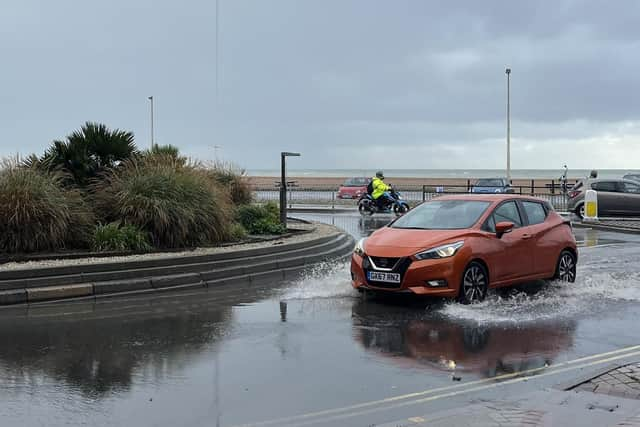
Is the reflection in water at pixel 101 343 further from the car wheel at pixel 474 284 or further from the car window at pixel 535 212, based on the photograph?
the car window at pixel 535 212

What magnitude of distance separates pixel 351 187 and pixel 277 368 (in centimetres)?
3798

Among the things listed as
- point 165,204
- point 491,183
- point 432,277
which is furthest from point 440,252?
point 491,183

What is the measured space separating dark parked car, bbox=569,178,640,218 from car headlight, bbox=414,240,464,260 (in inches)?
731

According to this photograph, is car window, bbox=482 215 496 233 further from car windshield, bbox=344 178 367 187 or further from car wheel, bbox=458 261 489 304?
car windshield, bbox=344 178 367 187

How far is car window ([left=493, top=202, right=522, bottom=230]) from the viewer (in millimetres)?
11125

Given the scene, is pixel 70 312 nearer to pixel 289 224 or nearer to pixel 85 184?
pixel 85 184

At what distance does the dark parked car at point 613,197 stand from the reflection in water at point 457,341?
19072mm

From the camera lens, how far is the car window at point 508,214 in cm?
1112

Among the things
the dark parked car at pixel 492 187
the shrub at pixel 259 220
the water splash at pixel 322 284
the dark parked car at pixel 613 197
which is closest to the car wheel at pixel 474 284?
the water splash at pixel 322 284

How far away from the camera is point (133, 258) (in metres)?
11.9

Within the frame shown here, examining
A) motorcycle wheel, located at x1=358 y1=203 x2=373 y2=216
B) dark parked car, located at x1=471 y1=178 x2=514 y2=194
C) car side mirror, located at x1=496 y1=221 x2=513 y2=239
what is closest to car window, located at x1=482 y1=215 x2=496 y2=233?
car side mirror, located at x1=496 y1=221 x2=513 y2=239

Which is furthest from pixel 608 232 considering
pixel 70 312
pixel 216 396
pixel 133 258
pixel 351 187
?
pixel 351 187

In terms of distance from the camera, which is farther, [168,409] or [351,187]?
[351,187]

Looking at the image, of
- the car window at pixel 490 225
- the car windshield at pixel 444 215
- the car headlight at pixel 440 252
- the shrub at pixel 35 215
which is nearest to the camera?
the car headlight at pixel 440 252
